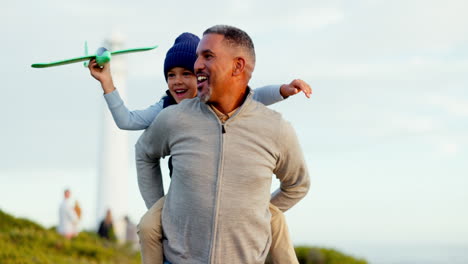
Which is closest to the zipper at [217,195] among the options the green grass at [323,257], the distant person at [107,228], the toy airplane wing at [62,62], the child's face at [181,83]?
the child's face at [181,83]

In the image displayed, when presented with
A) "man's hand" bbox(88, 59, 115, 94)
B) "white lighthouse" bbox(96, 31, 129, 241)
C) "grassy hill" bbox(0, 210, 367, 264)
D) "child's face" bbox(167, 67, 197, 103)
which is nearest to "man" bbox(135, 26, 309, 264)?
"man's hand" bbox(88, 59, 115, 94)

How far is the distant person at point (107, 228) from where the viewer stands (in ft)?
95.3

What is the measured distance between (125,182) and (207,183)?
1165 inches

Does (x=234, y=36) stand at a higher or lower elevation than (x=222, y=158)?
higher

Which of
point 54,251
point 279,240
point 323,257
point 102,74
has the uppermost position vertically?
point 102,74

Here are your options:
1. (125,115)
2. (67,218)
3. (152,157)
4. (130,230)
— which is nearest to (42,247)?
(67,218)

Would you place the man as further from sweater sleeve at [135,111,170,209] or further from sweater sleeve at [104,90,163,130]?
sweater sleeve at [104,90,163,130]

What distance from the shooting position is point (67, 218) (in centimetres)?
2030

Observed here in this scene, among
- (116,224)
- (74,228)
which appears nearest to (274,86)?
(74,228)

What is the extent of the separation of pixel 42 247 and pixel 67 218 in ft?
10.1

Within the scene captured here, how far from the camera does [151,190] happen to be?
4469mm

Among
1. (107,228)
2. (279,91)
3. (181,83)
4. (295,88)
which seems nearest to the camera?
(295,88)

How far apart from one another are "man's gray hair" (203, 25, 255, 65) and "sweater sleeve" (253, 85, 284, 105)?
46 centimetres

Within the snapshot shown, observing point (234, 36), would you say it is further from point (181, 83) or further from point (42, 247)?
point (42, 247)
